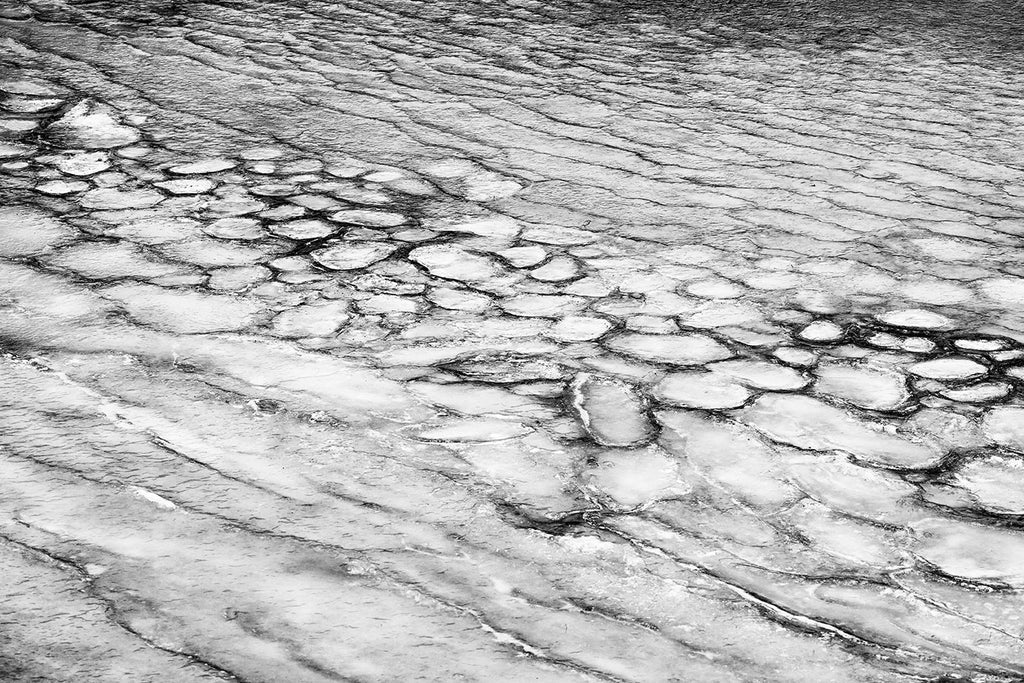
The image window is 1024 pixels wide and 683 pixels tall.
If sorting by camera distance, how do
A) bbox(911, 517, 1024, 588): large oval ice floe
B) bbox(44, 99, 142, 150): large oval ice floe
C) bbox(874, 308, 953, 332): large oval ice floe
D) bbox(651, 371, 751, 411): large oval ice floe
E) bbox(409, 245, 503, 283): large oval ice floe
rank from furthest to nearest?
bbox(44, 99, 142, 150): large oval ice floe < bbox(409, 245, 503, 283): large oval ice floe < bbox(874, 308, 953, 332): large oval ice floe < bbox(651, 371, 751, 411): large oval ice floe < bbox(911, 517, 1024, 588): large oval ice floe

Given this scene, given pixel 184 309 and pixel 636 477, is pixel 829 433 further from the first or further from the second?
pixel 184 309

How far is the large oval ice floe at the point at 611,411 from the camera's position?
1.62 m

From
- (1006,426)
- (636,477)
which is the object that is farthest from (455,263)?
(1006,426)

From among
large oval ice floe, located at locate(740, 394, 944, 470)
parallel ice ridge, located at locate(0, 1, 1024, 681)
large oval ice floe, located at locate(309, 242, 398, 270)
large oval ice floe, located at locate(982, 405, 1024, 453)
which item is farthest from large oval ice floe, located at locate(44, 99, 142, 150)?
large oval ice floe, located at locate(982, 405, 1024, 453)

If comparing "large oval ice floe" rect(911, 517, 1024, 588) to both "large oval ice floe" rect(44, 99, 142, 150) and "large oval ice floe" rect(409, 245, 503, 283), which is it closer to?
"large oval ice floe" rect(409, 245, 503, 283)

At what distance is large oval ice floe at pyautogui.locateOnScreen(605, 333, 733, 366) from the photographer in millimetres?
1824

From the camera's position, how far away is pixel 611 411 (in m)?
1.68

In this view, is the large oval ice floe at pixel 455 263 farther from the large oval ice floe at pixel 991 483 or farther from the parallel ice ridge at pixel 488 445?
the large oval ice floe at pixel 991 483

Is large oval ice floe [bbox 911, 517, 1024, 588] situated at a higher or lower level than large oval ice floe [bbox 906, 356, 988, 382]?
lower

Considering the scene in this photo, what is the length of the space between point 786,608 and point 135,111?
7.07ft

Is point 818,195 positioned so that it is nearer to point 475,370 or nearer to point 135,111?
point 475,370

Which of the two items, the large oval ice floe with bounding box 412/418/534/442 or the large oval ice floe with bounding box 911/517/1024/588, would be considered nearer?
the large oval ice floe with bounding box 911/517/1024/588

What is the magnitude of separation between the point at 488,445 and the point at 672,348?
403mm

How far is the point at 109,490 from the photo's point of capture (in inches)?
57.5
